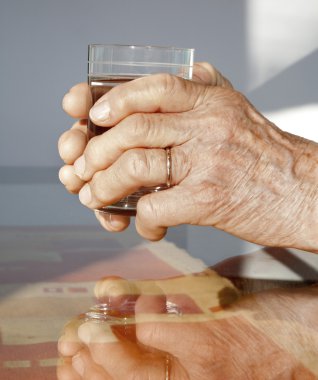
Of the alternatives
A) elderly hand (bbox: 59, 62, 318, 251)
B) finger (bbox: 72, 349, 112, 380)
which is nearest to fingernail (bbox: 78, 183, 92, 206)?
elderly hand (bbox: 59, 62, 318, 251)

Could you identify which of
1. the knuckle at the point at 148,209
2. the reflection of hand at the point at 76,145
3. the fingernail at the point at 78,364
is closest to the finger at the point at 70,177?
the reflection of hand at the point at 76,145

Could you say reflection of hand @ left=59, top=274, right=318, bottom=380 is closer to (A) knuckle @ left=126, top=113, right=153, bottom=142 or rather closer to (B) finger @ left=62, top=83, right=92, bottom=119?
(A) knuckle @ left=126, top=113, right=153, bottom=142

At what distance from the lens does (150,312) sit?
0.79 m

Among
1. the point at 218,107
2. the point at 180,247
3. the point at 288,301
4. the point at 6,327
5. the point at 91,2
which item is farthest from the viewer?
the point at 91,2

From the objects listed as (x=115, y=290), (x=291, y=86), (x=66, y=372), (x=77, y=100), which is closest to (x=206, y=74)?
(x=77, y=100)

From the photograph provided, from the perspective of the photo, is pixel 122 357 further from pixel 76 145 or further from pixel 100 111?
pixel 76 145

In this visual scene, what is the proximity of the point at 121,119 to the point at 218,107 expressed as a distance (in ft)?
0.38

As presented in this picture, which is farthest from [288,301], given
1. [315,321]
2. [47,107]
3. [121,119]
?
[47,107]

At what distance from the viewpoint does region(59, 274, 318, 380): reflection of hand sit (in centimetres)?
61

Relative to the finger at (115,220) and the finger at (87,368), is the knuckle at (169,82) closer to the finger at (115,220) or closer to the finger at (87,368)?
the finger at (115,220)

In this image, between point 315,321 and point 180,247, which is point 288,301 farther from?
point 180,247

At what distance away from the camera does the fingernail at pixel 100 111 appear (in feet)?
3.04

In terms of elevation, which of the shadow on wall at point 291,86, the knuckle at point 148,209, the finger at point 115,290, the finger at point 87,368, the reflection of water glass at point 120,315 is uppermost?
the knuckle at point 148,209

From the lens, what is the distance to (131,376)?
60 cm
